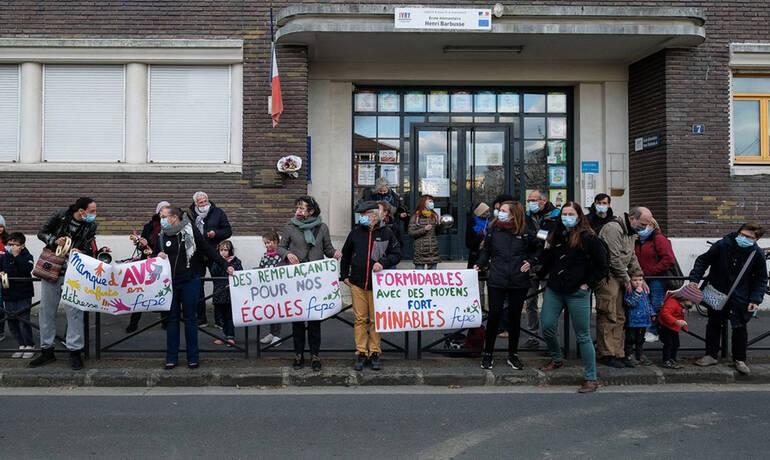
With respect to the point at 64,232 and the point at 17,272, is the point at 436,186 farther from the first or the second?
the point at 17,272

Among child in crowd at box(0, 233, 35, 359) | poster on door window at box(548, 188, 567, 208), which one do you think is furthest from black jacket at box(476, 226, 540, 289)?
poster on door window at box(548, 188, 567, 208)

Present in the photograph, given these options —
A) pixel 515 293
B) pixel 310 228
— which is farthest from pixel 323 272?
pixel 515 293

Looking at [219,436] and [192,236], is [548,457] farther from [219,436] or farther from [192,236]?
[192,236]

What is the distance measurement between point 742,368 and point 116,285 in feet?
23.1

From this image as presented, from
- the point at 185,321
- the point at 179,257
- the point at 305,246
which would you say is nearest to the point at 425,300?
the point at 305,246

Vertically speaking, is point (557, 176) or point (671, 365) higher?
point (557, 176)

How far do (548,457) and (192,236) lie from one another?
4452 millimetres

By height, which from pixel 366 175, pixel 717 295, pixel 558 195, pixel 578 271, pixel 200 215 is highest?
pixel 366 175

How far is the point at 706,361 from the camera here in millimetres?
7109

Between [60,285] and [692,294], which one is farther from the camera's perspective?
[60,285]

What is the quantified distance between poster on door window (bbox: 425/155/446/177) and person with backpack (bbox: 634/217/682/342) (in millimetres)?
5362

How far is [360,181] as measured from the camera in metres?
12.3

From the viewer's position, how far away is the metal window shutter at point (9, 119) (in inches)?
442

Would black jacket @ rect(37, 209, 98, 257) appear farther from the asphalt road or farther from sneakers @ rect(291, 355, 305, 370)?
sneakers @ rect(291, 355, 305, 370)
